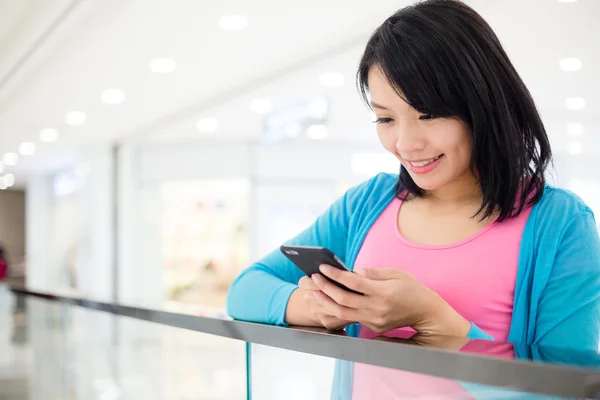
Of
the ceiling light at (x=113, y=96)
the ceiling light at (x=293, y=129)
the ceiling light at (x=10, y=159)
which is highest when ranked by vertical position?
the ceiling light at (x=113, y=96)

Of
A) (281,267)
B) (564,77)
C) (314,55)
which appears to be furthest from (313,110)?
(281,267)

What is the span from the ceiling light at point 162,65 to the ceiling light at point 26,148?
228 inches

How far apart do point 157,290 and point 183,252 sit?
75 centimetres

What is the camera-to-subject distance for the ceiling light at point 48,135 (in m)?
10.5

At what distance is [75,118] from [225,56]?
3.92 metres

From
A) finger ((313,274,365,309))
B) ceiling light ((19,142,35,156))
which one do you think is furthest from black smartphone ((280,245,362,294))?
ceiling light ((19,142,35,156))

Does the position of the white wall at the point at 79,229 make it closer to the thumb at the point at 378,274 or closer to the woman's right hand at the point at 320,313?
the woman's right hand at the point at 320,313

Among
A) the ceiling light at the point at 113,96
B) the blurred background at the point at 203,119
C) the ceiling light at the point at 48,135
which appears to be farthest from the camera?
the ceiling light at the point at 48,135

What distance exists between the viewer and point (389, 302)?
3.18ft

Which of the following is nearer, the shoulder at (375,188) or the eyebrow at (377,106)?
the eyebrow at (377,106)

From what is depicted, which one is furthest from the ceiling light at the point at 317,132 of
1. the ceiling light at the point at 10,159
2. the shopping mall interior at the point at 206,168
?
the ceiling light at the point at 10,159

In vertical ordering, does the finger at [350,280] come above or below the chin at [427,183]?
below

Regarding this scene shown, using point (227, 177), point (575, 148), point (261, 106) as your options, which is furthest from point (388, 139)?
point (227, 177)

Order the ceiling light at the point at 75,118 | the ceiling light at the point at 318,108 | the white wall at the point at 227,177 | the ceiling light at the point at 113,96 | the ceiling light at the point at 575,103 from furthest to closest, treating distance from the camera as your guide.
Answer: the ceiling light at the point at 75,118, the white wall at the point at 227,177, the ceiling light at the point at 113,96, the ceiling light at the point at 318,108, the ceiling light at the point at 575,103
